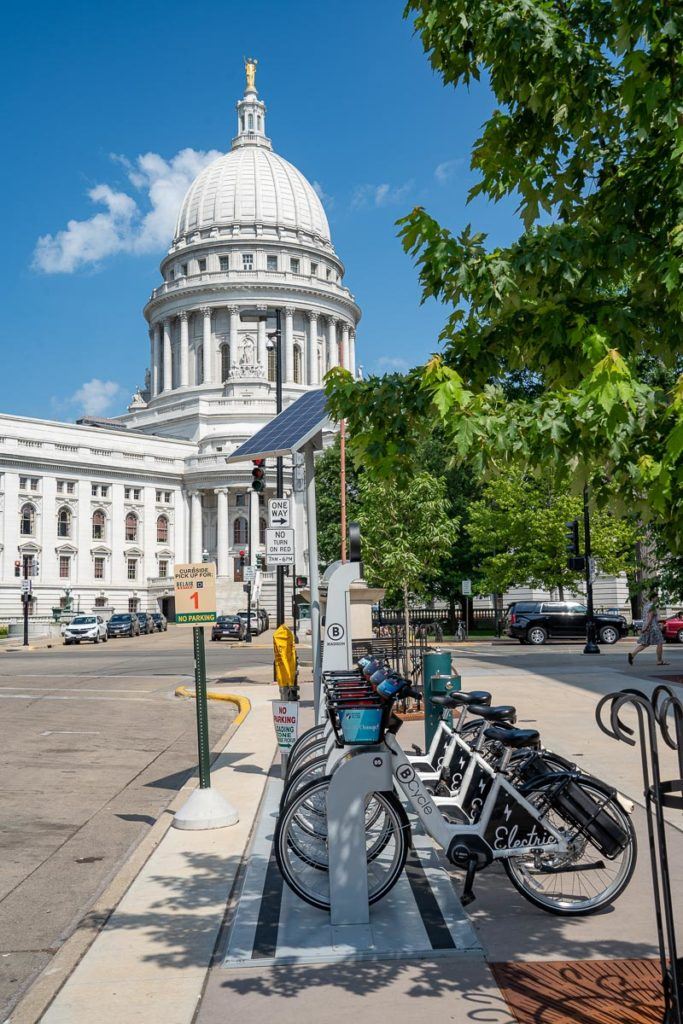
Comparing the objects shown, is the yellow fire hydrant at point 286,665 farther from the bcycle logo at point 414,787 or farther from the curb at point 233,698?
the curb at point 233,698

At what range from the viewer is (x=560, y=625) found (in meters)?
40.7

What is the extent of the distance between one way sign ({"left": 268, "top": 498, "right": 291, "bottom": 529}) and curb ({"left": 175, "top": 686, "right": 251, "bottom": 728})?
3.61m

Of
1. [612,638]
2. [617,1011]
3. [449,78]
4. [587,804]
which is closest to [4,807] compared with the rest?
[587,804]

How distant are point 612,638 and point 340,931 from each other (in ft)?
119

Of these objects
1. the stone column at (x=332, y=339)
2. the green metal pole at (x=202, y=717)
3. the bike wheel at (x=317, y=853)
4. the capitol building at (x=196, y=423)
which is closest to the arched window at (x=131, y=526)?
the capitol building at (x=196, y=423)

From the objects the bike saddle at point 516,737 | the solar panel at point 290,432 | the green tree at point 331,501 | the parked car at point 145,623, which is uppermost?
the green tree at point 331,501

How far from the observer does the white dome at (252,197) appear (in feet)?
411

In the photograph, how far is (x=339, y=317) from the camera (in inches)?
4889

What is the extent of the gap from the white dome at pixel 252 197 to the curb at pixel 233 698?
10885cm

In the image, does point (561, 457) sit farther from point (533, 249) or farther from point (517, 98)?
point (517, 98)

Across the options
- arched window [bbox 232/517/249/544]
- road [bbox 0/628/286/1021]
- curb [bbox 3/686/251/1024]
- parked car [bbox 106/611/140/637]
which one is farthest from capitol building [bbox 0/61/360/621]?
curb [bbox 3/686/251/1024]

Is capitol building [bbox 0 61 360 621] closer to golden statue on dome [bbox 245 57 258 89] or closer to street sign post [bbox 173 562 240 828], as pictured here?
golden statue on dome [bbox 245 57 258 89]

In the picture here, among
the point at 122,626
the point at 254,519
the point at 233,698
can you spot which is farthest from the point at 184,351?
the point at 233,698

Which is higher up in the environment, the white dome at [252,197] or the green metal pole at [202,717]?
the white dome at [252,197]
